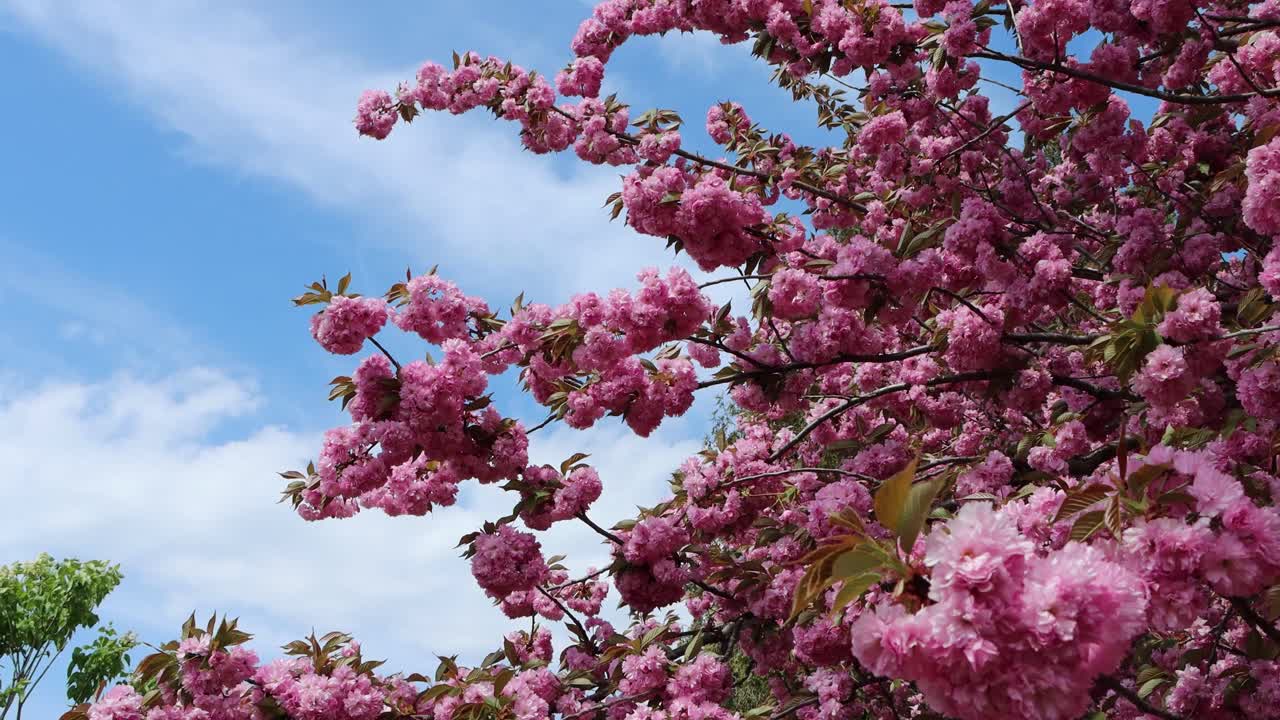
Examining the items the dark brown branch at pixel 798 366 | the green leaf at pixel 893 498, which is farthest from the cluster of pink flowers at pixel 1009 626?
the dark brown branch at pixel 798 366

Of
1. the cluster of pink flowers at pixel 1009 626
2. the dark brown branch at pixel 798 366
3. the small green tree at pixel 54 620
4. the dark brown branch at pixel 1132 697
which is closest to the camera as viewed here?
the cluster of pink flowers at pixel 1009 626

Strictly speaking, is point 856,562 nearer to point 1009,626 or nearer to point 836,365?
point 1009,626

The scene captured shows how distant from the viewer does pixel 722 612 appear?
537 centimetres

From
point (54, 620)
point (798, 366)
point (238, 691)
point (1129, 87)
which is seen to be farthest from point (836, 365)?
point (54, 620)

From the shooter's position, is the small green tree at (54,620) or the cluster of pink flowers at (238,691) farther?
the small green tree at (54,620)

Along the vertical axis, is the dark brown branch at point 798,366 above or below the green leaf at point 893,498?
above

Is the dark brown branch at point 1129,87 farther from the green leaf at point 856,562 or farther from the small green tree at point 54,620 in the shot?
the small green tree at point 54,620

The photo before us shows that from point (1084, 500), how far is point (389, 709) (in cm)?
352

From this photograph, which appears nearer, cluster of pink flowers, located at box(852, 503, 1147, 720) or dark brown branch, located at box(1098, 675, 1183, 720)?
cluster of pink flowers, located at box(852, 503, 1147, 720)

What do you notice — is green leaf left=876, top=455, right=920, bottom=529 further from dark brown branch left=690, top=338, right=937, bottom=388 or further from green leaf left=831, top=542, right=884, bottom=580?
dark brown branch left=690, top=338, right=937, bottom=388

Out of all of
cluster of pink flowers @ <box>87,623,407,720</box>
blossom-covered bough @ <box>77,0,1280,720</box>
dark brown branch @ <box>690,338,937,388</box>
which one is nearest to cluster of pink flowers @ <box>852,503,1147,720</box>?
blossom-covered bough @ <box>77,0,1280,720</box>

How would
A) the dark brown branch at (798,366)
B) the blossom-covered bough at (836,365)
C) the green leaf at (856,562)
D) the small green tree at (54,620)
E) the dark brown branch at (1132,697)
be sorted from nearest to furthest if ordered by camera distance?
the green leaf at (856,562)
the dark brown branch at (1132,697)
the blossom-covered bough at (836,365)
the dark brown branch at (798,366)
the small green tree at (54,620)

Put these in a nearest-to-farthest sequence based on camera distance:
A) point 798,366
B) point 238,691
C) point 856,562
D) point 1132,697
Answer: point 856,562
point 1132,697
point 238,691
point 798,366

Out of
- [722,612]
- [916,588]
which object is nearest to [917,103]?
[722,612]
